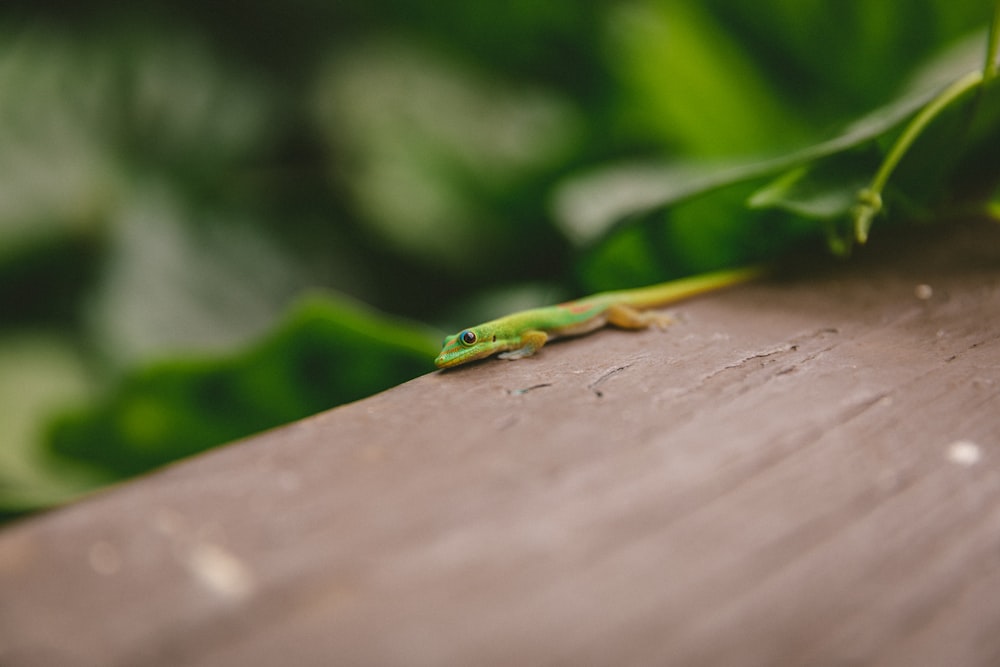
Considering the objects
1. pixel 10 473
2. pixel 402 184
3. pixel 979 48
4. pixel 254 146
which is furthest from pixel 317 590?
pixel 254 146

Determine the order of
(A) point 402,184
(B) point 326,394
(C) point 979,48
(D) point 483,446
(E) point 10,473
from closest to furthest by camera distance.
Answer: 1. (D) point 483,446
2. (B) point 326,394
3. (E) point 10,473
4. (C) point 979,48
5. (A) point 402,184

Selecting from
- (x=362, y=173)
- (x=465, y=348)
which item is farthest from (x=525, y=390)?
(x=362, y=173)

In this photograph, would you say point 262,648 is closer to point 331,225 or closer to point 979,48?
point 979,48

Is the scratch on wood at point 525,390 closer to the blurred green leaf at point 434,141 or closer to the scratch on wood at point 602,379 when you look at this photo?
the scratch on wood at point 602,379

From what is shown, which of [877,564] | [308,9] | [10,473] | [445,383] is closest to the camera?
[877,564]

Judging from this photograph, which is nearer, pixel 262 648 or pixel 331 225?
pixel 262 648

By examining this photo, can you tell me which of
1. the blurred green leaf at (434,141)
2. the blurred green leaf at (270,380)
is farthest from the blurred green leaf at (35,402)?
the blurred green leaf at (434,141)
